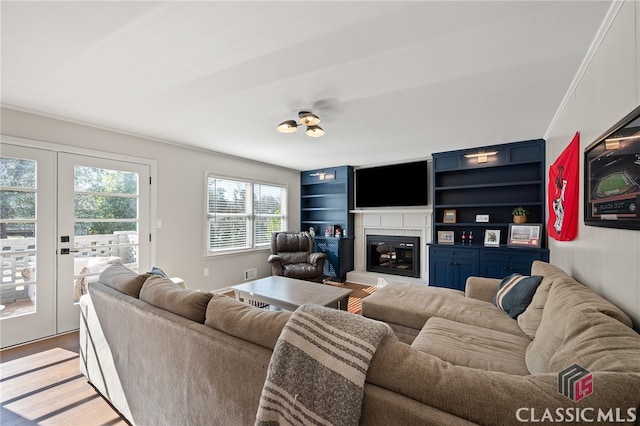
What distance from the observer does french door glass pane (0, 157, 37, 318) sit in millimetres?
2600

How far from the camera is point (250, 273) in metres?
5.02

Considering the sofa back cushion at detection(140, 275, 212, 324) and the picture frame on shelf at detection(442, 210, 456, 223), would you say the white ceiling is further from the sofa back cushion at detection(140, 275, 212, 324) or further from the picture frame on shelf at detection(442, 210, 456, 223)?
the picture frame on shelf at detection(442, 210, 456, 223)

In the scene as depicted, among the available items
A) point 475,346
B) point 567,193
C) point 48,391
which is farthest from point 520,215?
point 48,391

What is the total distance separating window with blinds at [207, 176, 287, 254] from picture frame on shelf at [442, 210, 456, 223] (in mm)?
3135

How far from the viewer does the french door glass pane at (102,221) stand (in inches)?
120

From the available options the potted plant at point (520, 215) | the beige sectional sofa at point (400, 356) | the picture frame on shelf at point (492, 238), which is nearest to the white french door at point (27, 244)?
the beige sectional sofa at point (400, 356)

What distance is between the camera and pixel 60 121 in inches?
116

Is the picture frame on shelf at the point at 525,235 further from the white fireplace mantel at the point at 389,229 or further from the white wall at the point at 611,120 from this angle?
the white wall at the point at 611,120

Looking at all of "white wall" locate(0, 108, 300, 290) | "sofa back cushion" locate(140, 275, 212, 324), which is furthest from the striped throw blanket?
"white wall" locate(0, 108, 300, 290)

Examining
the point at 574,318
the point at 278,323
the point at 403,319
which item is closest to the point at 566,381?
the point at 574,318

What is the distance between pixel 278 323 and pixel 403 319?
159 centimetres

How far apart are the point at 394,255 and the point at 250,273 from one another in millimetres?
2749

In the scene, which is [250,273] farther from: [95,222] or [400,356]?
[400,356]

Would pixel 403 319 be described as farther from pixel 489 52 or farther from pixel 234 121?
pixel 234 121
